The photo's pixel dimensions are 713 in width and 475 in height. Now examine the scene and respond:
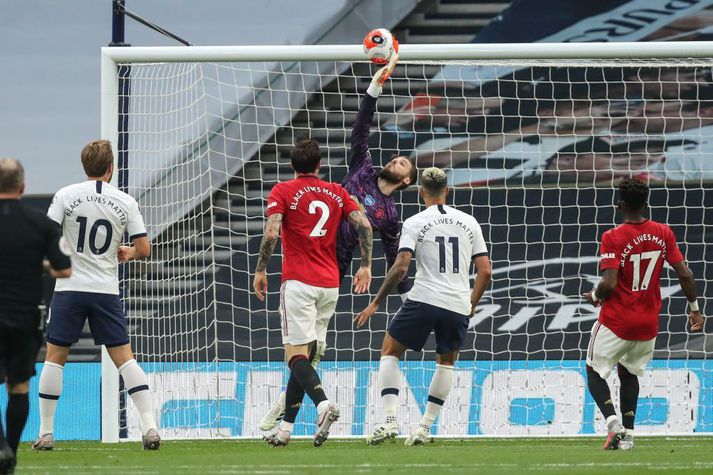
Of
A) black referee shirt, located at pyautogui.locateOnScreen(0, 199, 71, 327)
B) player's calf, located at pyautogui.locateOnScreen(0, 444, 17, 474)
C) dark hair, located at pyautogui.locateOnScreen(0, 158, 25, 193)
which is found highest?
dark hair, located at pyautogui.locateOnScreen(0, 158, 25, 193)

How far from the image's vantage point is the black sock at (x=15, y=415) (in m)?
5.73

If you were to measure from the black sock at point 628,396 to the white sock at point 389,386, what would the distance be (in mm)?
1462

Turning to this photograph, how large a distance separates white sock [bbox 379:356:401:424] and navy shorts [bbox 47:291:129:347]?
5.54 ft

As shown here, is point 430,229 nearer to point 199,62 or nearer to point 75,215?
point 75,215

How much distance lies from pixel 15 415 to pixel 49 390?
1.75m

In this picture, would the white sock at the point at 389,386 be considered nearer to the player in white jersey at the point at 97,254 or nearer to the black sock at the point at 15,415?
the player in white jersey at the point at 97,254

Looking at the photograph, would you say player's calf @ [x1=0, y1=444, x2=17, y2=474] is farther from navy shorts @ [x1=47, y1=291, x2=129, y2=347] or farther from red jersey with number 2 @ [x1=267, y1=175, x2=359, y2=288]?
red jersey with number 2 @ [x1=267, y1=175, x2=359, y2=288]

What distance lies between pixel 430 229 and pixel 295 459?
6.23 ft

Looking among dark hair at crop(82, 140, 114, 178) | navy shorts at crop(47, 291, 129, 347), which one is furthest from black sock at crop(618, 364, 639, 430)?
dark hair at crop(82, 140, 114, 178)

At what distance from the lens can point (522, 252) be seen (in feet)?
47.6

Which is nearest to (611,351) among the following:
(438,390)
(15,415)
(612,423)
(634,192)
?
(612,423)

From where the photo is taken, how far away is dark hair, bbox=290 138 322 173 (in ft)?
24.3

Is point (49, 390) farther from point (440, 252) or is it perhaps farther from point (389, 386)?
point (440, 252)

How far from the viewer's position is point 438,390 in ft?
25.4
